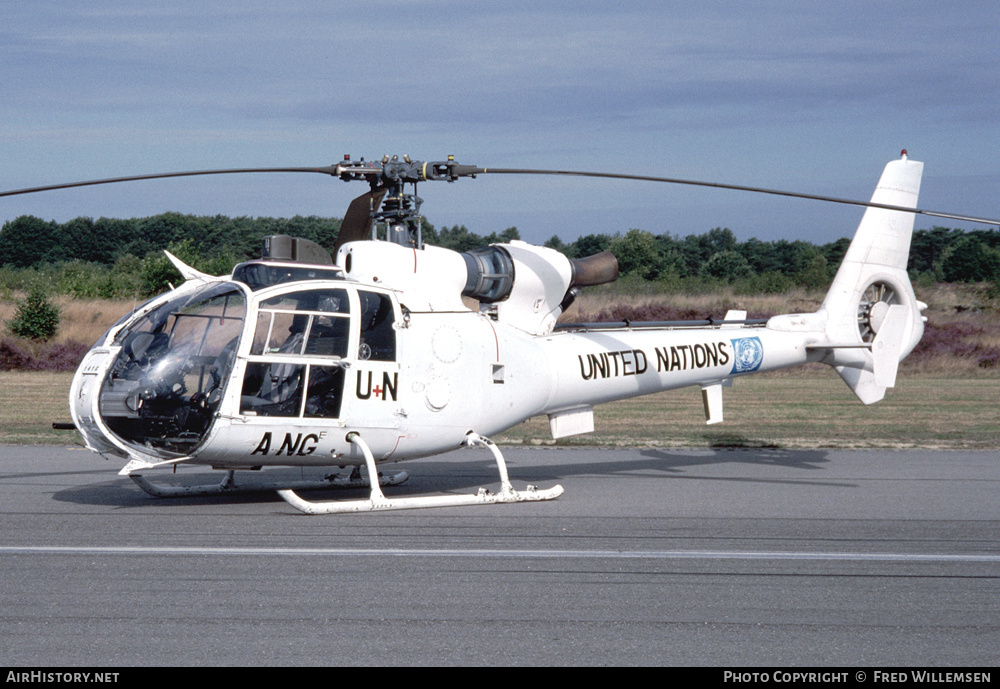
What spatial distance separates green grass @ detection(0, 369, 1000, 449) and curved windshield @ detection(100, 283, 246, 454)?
24.1 ft

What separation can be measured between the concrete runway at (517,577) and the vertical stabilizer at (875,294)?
1.83 metres

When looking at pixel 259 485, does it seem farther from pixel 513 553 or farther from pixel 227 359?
pixel 513 553

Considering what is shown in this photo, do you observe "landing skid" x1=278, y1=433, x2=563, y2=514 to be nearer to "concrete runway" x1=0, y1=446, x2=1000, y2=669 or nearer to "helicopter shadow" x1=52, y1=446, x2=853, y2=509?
"concrete runway" x1=0, y1=446, x2=1000, y2=669

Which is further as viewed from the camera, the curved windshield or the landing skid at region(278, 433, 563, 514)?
the landing skid at region(278, 433, 563, 514)

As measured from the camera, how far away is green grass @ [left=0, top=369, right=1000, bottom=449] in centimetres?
1552

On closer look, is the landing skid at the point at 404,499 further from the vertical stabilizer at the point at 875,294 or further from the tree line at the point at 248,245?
the tree line at the point at 248,245

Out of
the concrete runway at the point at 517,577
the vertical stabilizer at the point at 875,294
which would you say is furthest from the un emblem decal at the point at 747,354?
the concrete runway at the point at 517,577

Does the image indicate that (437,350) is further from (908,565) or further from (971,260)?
(971,260)

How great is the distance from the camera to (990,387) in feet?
84.6

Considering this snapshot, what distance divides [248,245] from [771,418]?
1095 inches

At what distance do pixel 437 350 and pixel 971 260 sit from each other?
51847 mm

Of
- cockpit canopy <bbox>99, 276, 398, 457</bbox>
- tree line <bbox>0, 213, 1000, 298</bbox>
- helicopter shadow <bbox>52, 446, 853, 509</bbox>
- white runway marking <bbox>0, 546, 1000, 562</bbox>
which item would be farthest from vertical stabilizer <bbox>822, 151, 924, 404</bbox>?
tree line <bbox>0, 213, 1000, 298</bbox>

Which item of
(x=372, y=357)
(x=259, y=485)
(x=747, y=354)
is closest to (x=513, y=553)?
(x=372, y=357)

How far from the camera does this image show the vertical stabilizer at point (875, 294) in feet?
40.9
